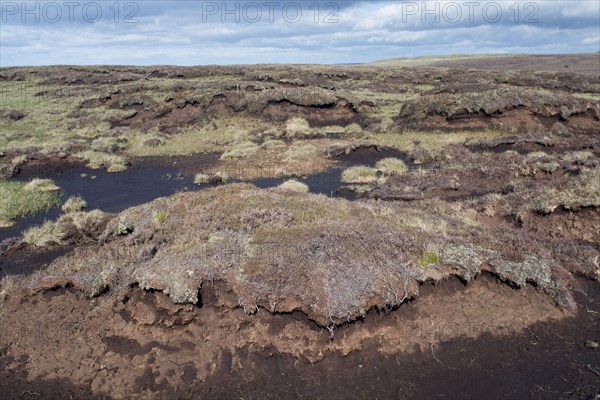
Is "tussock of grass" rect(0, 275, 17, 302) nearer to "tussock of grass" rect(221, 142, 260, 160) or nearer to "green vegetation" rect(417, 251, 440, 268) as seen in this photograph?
"green vegetation" rect(417, 251, 440, 268)

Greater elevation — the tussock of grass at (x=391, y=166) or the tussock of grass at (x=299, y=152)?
the tussock of grass at (x=299, y=152)

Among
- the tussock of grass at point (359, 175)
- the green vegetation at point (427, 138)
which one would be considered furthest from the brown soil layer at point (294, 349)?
the green vegetation at point (427, 138)

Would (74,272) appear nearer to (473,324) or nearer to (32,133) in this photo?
(473,324)

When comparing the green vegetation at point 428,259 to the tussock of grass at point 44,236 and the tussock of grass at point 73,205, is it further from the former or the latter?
the tussock of grass at point 73,205

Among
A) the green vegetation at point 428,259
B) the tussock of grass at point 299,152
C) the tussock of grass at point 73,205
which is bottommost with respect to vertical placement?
the green vegetation at point 428,259

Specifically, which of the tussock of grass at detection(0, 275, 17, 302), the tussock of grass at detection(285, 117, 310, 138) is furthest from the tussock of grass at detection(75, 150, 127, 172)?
the tussock of grass at detection(0, 275, 17, 302)

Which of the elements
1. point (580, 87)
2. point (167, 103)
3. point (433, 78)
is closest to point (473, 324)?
point (167, 103)
